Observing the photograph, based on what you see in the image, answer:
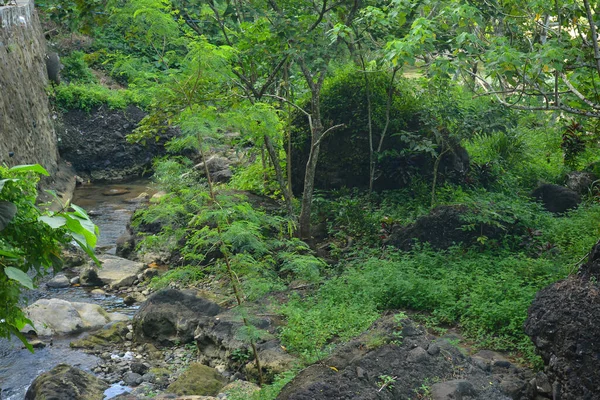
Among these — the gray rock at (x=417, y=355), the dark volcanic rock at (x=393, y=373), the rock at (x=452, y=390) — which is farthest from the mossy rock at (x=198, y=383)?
the rock at (x=452, y=390)

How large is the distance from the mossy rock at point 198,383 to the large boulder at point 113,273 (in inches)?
169

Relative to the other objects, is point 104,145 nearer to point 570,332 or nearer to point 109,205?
point 109,205

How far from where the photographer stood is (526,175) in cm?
1241

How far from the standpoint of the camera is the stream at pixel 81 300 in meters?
7.73

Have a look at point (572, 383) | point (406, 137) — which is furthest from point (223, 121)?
point (406, 137)

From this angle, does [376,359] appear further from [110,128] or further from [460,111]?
[110,128]

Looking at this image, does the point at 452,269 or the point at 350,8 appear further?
the point at 350,8

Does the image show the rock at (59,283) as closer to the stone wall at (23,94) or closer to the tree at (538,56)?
the stone wall at (23,94)

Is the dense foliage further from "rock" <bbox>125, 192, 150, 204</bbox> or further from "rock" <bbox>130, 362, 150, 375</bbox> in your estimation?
"rock" <bbox>125, 192, 150, 204</bbox>

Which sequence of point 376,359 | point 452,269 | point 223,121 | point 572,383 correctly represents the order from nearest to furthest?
point 376,359, point 572,383, point 223,121, point 452,269

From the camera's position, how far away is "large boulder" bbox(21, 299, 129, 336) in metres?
9.16

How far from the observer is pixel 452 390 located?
181 inches

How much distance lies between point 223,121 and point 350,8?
183 inches

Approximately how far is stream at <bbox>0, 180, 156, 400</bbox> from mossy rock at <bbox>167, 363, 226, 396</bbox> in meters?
0.87
